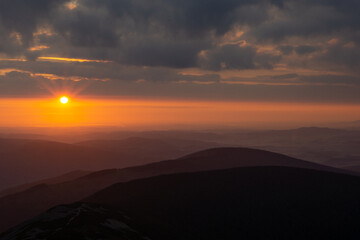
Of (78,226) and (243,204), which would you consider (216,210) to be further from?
(78,226)

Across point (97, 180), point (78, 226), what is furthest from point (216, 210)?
point (97, 180)

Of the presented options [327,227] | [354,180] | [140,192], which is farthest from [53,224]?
[354,180]

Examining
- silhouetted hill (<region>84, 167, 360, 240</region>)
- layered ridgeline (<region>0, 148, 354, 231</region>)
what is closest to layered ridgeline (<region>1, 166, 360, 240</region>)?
silhouetted hill (<region>84, 167, 360, 240</region>)

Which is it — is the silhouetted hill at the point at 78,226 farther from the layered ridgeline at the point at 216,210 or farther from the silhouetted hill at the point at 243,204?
the silhouetted hill at the point at 243,204

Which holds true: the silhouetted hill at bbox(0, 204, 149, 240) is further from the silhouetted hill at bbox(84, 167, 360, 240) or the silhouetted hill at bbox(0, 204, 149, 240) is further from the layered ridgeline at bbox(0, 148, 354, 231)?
the layered ridgeline at bbox(0, 148, 354, 231)

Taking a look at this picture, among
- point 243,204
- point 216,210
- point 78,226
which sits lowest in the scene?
point 216,210

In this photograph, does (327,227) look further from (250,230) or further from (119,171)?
(119,171)

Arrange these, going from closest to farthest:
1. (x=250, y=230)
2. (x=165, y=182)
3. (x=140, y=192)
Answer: (x=250, y=230)
(x=140, y=192)
(x=165, y=182)
